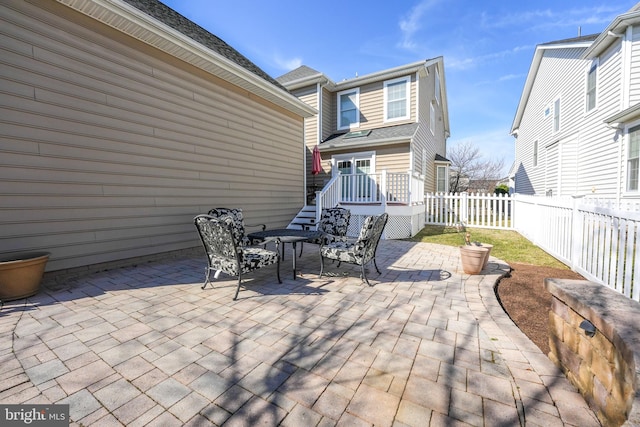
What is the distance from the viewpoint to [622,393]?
131 cm

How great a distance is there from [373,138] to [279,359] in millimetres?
9337

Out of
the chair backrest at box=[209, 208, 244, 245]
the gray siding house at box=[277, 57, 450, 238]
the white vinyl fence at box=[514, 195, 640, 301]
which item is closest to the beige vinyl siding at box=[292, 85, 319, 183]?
the gray siding house at box=[277, 57, 450, 238]

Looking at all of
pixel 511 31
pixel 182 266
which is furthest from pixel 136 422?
pixel 511 31

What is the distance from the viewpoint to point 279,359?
215 centimetres

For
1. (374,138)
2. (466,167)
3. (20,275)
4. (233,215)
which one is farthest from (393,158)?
(466,167)

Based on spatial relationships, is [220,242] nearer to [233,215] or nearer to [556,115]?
[233,215]

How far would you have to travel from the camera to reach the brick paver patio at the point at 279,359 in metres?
1.63

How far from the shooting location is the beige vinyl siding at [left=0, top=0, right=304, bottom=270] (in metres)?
3.62

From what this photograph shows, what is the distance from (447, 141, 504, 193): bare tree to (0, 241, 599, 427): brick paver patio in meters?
22.8

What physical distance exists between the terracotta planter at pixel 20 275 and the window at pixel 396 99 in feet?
35.3

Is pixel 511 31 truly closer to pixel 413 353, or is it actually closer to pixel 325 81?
pixel 325 81

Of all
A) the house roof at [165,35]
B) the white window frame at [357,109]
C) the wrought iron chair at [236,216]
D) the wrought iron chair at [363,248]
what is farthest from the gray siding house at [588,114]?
the wrought iron chair at [236,216]

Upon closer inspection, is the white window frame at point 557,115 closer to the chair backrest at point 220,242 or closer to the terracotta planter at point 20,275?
the chair backrest at point 220,242
